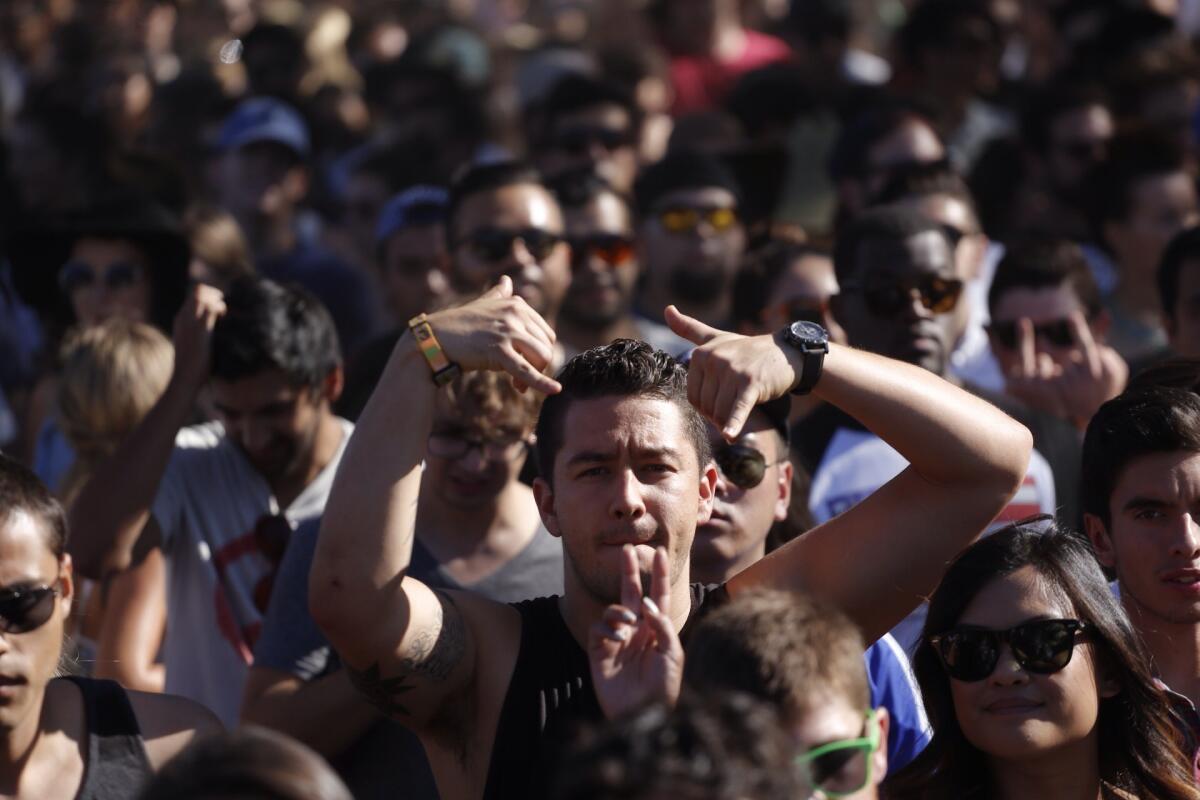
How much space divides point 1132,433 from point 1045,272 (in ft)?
6.87

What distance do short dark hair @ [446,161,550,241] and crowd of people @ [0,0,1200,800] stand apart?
2 cm

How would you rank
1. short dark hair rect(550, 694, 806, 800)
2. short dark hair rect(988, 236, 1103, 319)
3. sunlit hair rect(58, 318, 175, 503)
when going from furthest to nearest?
1. short dark hair rect(988, 236, 1103, 319)
2. sunlit hair rect(58, 318, 175, 503)
3. short dark hair rect(550, 694, 806, 800)

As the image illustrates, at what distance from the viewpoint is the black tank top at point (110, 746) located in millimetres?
3746

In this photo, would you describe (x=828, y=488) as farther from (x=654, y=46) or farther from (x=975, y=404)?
(x=654, y=46)

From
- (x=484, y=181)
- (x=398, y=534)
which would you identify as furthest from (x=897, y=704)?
(x=484, y=181)

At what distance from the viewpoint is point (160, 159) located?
877cm

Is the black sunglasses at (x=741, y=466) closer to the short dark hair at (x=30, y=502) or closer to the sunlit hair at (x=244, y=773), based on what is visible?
the short dark hair at (x=30, y=502)

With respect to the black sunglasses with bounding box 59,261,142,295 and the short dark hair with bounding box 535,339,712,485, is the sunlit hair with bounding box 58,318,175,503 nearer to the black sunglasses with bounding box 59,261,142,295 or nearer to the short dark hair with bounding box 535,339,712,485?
the black sunglasses with bounding box 59,261,142,295

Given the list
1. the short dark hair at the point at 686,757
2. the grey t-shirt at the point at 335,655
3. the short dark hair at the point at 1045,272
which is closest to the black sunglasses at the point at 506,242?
the short dark hair at the point at 1045,272

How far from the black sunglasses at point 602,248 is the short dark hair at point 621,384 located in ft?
10.7

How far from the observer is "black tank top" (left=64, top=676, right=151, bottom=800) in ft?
12.3

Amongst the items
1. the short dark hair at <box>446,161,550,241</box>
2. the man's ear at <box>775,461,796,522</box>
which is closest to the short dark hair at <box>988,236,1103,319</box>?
the short dark hair at <box>446,161,550,241</box>

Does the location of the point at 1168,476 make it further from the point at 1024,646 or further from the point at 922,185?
the point at 922,185

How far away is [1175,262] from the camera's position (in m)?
6.37
